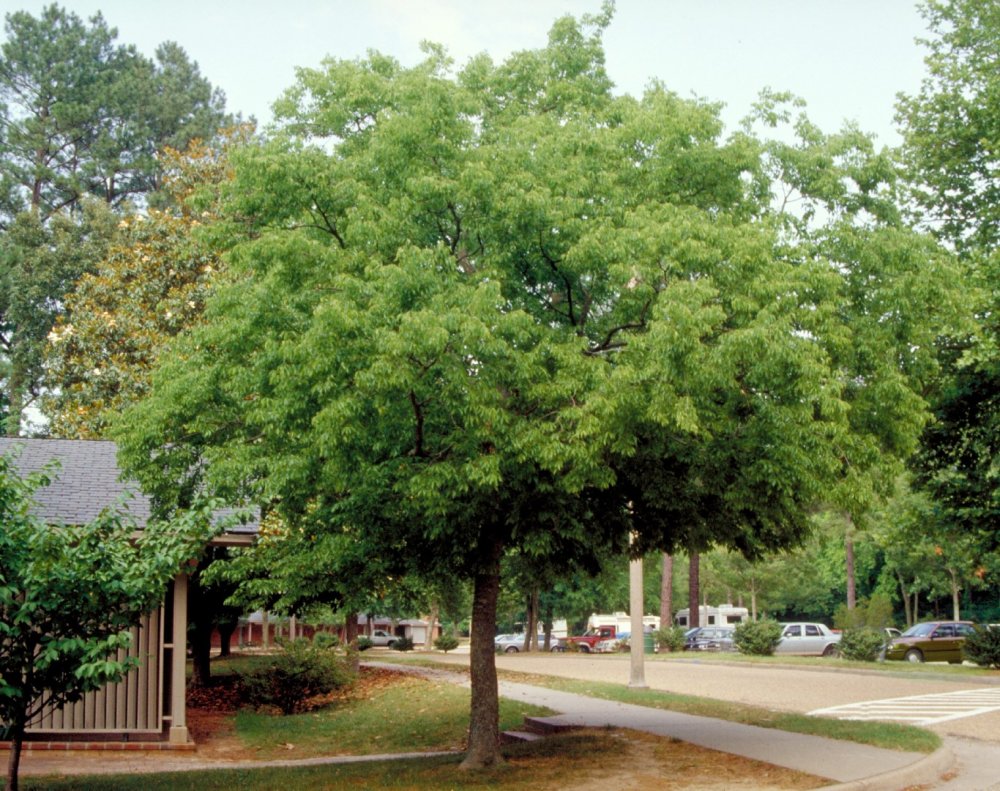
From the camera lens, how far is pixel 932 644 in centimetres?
3706

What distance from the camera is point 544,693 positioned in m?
21.6

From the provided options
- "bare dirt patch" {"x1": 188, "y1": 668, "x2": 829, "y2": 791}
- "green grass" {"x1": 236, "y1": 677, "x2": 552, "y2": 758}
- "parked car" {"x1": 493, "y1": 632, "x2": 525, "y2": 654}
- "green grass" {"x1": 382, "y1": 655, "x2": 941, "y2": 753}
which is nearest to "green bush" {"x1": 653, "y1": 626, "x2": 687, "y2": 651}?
"green grass" {"x1": 382, "y1": 655, "x2": 941, "y2": 753}

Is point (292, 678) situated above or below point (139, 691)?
below

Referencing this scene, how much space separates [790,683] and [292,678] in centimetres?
1182

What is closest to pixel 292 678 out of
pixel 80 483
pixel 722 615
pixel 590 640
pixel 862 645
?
pixel 80 483

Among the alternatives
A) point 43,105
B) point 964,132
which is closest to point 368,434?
point 964,132

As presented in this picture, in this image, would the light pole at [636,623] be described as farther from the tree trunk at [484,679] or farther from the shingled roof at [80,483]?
the shingled roof at [80,483]

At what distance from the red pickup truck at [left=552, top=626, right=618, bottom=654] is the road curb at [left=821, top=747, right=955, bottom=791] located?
46531mm

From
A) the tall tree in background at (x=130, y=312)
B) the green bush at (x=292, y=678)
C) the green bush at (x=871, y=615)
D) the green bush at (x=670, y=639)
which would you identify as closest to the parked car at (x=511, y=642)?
the green bush at (x=670, y=639)

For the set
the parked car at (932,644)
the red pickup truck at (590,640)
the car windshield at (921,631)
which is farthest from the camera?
the red pickup truck at (590,640)

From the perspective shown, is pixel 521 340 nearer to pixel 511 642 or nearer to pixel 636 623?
pixel 636 623

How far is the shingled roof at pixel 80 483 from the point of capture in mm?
15719

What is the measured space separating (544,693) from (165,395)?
38.0ft

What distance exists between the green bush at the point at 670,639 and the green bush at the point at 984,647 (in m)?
13.9
